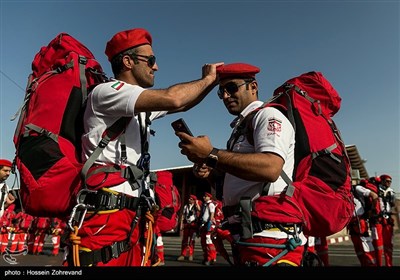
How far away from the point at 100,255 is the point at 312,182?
1.63m

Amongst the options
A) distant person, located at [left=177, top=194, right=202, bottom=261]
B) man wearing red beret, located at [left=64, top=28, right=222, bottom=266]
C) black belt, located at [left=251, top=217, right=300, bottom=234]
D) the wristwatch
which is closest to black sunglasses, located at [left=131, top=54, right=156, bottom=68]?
man wearing red beret, located at [left=64, top=28, right=222, bottom=266]

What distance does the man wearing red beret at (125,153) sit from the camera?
234 cm

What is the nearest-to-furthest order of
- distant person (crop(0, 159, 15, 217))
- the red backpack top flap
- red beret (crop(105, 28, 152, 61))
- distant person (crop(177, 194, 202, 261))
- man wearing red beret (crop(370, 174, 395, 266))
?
the red backpack top flap < red beret (crop(105, 28, 152, 61)) < distant person (crop(0, 159, 15, 217)) < man wearing red beret (crop(370, 174, 395, 266)) < distant person (crop(177, 194, 202, 261))

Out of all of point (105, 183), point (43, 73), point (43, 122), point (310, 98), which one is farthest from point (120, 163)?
point (310, 98)

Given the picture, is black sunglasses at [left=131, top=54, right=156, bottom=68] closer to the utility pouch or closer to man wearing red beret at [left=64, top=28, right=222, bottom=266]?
man wearing red beret at [left=64, top=28, right=222, bottom=266]

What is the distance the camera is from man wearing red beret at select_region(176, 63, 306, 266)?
2221mm

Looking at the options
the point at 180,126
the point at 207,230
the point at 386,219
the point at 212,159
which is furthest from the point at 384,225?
the point at 180,126

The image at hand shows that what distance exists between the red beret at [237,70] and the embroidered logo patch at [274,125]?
726 mm

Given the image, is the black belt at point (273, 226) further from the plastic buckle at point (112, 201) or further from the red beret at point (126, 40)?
the red beret at point (126, 40)

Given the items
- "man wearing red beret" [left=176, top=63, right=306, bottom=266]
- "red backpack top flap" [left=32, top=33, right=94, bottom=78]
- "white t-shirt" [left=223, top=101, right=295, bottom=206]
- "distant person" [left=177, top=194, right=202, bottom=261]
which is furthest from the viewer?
"distant person" [left=177, top=194, right=202, bottom=261]

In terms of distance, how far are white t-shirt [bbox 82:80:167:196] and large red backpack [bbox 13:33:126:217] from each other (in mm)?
129

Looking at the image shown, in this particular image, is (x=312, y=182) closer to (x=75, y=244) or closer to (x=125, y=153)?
(x=125, y=153)

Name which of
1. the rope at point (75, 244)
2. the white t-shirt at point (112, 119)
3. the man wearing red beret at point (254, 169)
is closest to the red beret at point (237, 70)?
the man wearing red beret at point (254, 169)

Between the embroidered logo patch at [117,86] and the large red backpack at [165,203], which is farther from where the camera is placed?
the large red backpack at [165,203]
